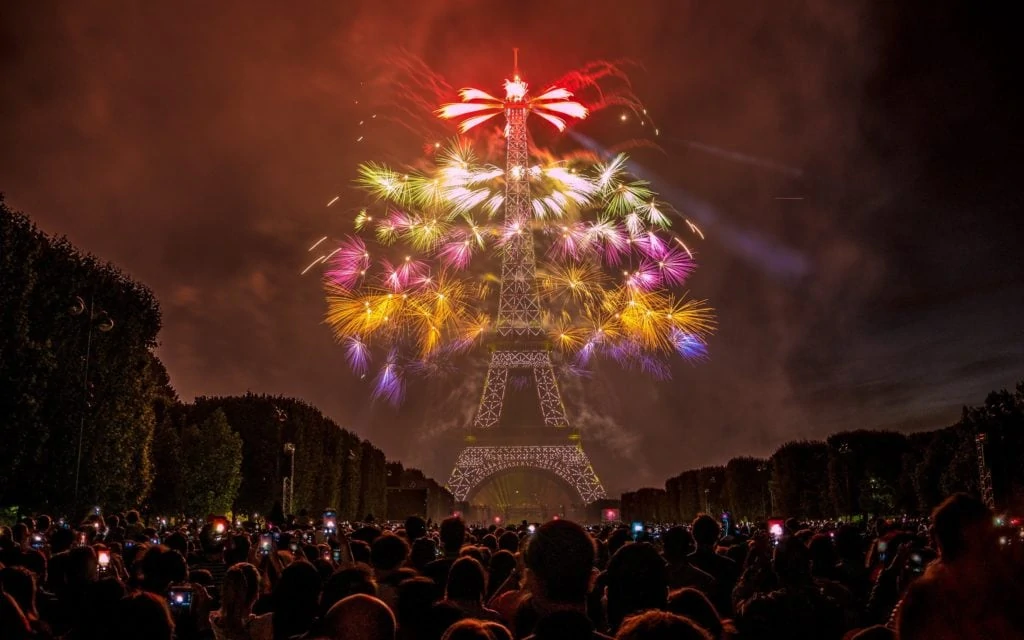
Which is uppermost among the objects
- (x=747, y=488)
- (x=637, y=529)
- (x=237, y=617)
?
(x=747, y=488)

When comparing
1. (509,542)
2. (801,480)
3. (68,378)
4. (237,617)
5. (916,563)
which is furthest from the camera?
(801,480)

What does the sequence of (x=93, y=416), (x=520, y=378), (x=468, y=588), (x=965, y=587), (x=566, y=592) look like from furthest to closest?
(x=520, y=378) < (x=93, y=416) < (x=468, y=588) < (x=566, y=592) < (x=965, y=587)

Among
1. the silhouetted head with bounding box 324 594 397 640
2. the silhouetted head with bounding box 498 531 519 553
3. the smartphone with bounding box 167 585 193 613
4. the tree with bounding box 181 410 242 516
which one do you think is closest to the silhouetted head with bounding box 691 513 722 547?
the silhouetted head with bounding box 498 531 519 553

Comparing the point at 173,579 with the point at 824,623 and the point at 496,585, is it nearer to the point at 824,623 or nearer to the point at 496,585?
the point at 496,585

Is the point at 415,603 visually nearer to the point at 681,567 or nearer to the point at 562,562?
the point at 562,562

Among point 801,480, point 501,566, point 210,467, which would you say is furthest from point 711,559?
point 801,480

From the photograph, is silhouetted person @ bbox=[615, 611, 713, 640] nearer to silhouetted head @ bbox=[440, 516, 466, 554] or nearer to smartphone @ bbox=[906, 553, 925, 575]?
smartphone @ bbox=[906, 553, 925, 575]
